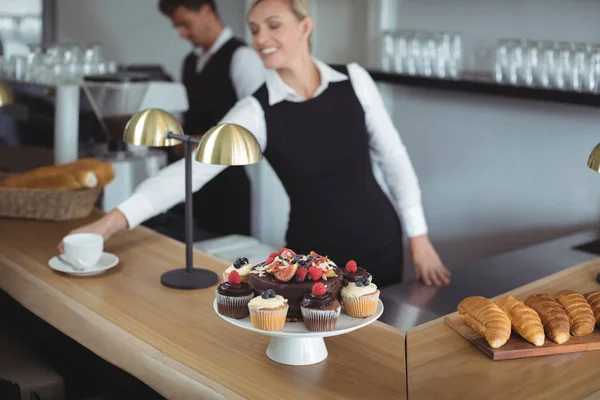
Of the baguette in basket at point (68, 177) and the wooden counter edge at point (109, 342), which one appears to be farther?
the baguette in basket at point (68, 177)

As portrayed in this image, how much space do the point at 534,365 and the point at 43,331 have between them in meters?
1.62

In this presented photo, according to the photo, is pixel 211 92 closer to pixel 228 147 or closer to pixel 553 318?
pixel 228 147

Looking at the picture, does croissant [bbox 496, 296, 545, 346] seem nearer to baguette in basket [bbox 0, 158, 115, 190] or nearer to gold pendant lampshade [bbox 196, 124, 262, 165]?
gold pendant lampshade [bbox 196, 124, 262, 165]

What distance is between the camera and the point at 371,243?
8.54ft

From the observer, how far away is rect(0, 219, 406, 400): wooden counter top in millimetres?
1404

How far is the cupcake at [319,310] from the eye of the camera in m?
1.39

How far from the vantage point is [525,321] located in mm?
1526

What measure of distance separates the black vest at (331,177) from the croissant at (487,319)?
3.06ft

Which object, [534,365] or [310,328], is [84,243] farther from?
[534,365]

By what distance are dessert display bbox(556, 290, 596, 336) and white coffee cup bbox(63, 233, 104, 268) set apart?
1.07 metres

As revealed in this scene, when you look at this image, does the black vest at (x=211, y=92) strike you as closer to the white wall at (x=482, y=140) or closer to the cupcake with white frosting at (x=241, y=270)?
the white wall at (x=482, y=140)

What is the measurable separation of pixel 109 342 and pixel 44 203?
931 millimetres

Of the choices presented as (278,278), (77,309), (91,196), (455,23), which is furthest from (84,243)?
(455,23)

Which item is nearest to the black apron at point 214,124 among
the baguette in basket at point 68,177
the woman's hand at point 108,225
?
the baguette in basket at point 68,177
